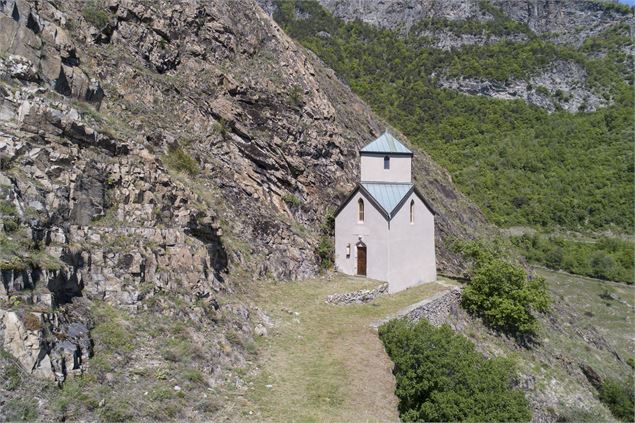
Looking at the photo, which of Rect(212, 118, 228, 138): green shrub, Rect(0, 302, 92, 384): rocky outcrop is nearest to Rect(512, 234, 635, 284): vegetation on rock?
Rect(212, 118, 228, 138): green shrub

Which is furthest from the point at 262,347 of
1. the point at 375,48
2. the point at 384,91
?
the point at 375,48

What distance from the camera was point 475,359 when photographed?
1368cm

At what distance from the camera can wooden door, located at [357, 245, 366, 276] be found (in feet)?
71.8

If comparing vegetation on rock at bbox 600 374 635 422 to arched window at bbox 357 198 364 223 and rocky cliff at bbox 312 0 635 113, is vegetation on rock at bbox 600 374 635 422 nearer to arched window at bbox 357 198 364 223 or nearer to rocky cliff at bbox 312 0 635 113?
arched window at bbox 357 198 364 223

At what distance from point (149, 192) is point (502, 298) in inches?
592

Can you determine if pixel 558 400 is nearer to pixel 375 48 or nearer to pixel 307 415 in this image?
pixel 307 415

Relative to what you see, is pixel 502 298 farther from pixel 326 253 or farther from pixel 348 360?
pixel 348 360

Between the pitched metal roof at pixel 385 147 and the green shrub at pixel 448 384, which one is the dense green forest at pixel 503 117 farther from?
the green shrub at pixel 448 384

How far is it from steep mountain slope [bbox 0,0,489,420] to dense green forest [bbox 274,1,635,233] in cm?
3462

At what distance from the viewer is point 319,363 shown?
43.7 feet

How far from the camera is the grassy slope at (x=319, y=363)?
1118cm

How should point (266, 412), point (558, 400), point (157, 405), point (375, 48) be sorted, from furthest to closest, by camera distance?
point (375, 48) < point (558, 400) < point (266, 412) < point (157, 405)

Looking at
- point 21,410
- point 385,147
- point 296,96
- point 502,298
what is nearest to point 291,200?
point 385,147

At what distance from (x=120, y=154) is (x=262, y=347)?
7.04 meters
